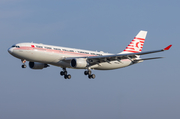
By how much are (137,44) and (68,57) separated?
62.9ft

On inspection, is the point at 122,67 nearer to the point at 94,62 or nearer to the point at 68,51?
the point at 94,62

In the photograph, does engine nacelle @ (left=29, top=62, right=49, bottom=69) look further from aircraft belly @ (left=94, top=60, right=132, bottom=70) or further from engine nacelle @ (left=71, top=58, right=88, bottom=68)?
aircraft belly @ (left=94, top=60, right=132, bottom=70)

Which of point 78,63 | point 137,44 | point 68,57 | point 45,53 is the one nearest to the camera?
point 45,53

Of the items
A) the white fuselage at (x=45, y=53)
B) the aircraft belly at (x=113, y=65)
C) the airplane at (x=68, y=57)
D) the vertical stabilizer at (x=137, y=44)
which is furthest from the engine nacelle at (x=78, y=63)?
the vertical stabilizer at (x=137, y=44)

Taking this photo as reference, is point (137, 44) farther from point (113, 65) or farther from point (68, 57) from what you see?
point (68, 57)

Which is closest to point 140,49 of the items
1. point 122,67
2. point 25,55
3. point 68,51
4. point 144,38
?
point 144,38

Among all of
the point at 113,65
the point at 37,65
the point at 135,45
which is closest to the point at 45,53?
the point at 37,65

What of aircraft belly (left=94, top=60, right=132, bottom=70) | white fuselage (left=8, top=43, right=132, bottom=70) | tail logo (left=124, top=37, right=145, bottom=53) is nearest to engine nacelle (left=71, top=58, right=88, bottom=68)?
white fuselage (left=8, top=43, right=132, bottom=70)

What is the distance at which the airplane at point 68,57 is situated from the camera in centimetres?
5575

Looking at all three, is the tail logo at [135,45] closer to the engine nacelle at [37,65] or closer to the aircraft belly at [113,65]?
the aircraft belly at [113,65]

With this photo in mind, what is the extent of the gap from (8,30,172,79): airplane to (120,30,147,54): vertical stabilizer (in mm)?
4793

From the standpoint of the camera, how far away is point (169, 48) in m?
50.8

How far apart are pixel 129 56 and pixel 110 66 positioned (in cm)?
663

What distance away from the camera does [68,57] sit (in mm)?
59094
